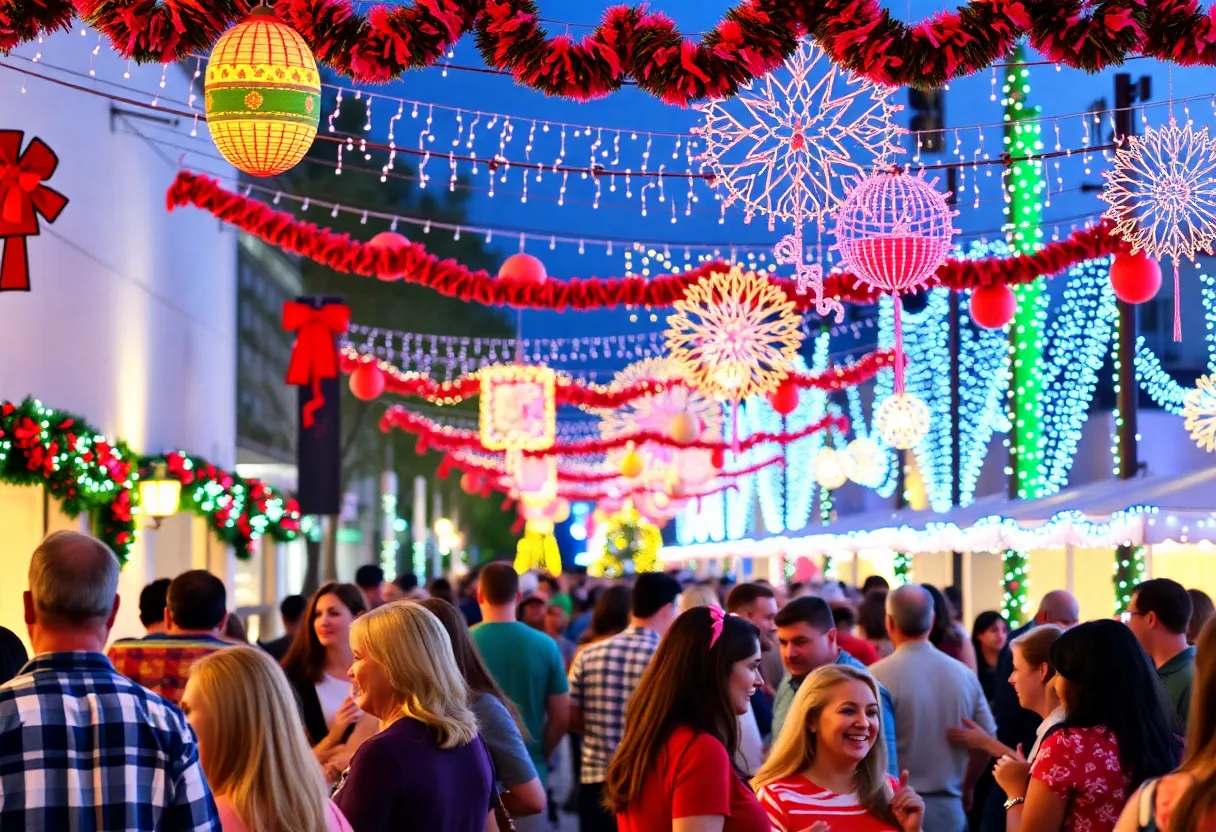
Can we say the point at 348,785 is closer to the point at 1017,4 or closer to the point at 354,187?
the point at 1017,4

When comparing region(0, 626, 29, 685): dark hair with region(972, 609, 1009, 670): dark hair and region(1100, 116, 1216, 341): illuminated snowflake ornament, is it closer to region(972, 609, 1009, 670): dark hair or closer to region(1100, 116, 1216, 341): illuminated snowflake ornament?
region(1100, 116, 1216, 341): illuminated snowflake ornament

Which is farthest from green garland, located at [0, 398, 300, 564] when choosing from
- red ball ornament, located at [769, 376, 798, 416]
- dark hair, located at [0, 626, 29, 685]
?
red ball ornament, located at [769, 376, 798, 416]

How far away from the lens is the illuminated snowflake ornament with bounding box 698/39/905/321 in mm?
8258

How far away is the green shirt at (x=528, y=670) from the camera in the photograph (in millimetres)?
8578

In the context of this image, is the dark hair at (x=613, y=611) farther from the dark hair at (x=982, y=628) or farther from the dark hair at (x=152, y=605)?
the dark hair at (x=152, y=605)

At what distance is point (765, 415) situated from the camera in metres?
42.4

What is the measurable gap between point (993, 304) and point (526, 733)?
739 centimetres

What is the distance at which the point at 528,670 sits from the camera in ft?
28.2

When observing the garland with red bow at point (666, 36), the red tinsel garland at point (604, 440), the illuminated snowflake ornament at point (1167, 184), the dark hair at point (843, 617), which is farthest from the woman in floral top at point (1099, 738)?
the red tinsel garland at point (604, 440)

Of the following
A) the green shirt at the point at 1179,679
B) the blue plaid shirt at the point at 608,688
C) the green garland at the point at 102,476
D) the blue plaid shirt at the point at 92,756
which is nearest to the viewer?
the blue plaid shirt at the point at 92,756

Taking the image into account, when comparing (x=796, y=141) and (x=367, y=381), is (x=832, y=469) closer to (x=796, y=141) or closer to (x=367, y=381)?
(x=367, y=381)

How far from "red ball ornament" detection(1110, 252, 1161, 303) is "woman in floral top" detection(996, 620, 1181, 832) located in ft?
21.6

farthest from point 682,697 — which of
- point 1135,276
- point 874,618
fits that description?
point 1135,276

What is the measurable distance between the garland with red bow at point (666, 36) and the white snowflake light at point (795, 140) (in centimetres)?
81
